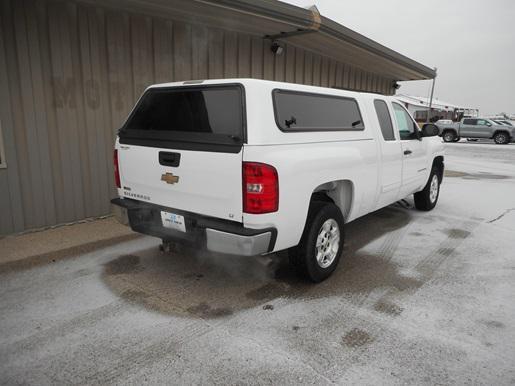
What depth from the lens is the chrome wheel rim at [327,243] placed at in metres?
3.86

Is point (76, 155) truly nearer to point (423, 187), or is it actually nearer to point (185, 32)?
point (185, 32)

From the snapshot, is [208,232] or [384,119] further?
[384,119]

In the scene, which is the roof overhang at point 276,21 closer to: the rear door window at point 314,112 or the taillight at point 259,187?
the rear door window at point 314,112

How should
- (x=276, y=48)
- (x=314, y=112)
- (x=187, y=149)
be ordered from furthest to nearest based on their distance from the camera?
(x=276, y=48)
(x=314, y=112)
(x=187, y=149)

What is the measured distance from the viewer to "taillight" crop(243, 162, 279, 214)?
9.89ft

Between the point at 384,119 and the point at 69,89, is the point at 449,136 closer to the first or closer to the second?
the point at 384,119

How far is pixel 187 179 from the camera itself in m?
3.37

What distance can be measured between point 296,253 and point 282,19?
445 cm

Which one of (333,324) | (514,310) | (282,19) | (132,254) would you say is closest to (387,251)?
(514,310)

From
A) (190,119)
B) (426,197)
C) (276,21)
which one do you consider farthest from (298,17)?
(190,119)

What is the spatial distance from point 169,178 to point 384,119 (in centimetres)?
293

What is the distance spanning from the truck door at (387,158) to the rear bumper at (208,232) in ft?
7.22

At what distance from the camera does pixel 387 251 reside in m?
4.96

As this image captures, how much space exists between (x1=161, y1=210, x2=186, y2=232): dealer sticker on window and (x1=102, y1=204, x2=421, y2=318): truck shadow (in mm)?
658
